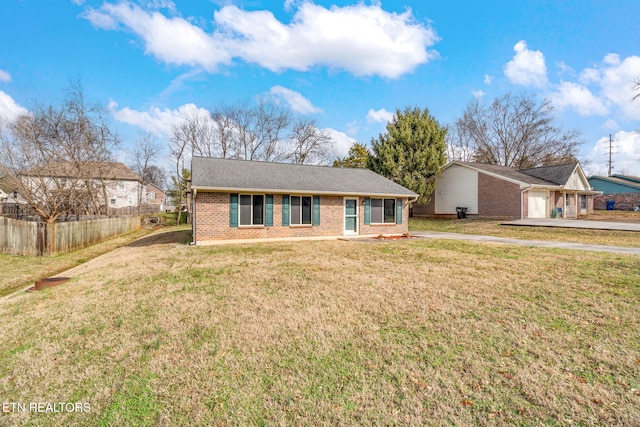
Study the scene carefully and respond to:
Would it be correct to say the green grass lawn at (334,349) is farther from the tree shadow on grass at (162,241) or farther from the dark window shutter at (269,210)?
the tree shadow on grass at (162,241)

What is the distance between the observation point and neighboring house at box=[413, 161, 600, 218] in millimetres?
22047

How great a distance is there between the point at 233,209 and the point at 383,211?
779 cm

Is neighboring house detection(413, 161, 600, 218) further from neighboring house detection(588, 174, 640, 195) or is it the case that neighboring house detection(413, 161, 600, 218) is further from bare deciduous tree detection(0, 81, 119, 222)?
bare deciduous tree detection(0, 81, 119, 222)

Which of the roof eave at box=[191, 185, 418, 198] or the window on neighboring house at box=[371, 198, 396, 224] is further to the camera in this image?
the window on neighboring house at box=[371, 198, 396, 224]

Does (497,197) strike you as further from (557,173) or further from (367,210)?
(367,210)

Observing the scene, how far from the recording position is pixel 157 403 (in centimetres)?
287

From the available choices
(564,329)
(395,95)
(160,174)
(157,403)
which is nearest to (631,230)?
(564,329)

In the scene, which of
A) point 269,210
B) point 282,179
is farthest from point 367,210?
point 269,210

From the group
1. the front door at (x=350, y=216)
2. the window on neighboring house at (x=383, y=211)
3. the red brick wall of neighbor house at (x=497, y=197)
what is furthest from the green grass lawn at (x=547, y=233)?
the front door at (x=350, y=216)

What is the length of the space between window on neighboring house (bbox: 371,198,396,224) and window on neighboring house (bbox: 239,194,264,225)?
19.4ft

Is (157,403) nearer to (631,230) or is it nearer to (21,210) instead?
(631,230)

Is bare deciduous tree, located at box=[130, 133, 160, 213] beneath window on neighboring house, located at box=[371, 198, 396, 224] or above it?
above

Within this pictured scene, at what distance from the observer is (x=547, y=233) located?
1580 centimetres

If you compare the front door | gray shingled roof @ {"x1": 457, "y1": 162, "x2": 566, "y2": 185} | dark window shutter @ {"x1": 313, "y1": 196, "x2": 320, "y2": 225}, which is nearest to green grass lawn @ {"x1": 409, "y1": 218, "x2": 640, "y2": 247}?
gray shingled roof @ {"x1": 457, "y1": 162, "x2": 566, "y2": 185}
